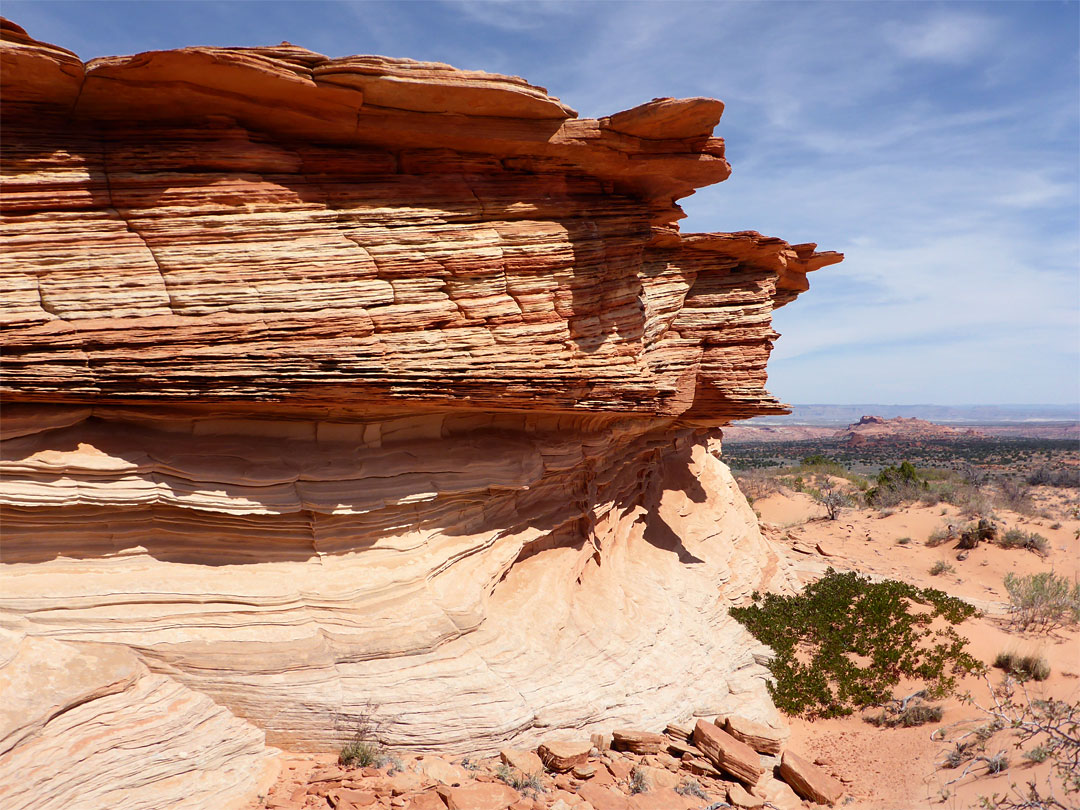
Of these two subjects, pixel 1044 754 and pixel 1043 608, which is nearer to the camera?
pixel 1044 754

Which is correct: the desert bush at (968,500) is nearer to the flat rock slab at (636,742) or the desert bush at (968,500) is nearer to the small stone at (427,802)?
the flat rock slab at (636,742)

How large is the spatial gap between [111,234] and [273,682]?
478 centimetres

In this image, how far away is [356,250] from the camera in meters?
7.29

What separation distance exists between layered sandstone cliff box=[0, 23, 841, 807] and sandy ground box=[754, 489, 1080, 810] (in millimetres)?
1472

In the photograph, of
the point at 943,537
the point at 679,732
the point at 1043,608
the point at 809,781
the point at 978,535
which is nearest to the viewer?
the point at 809,781

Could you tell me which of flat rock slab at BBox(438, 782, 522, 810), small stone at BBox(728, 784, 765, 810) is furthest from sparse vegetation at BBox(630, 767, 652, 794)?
Answer: flat rock slab at BBox(438, 782, 522, 810)

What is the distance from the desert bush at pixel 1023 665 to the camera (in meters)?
10.5

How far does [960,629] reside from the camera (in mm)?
12062

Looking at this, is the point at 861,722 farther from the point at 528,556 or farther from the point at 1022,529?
the point at 1022,529

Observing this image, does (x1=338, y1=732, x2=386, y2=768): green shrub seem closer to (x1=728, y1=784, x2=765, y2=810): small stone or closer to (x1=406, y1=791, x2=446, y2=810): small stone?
(x1=406, y1=791, x2=446, y2=810): small stone

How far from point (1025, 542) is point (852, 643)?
37.3ft

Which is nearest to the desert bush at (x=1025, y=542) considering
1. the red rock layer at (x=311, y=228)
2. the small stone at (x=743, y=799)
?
the red rock layer at (x=311, y=228)

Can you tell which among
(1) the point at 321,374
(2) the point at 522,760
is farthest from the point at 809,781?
(1) the point at 321,374

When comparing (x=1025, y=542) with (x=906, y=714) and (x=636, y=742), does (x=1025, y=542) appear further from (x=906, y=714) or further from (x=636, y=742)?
(x=636, y=742)
